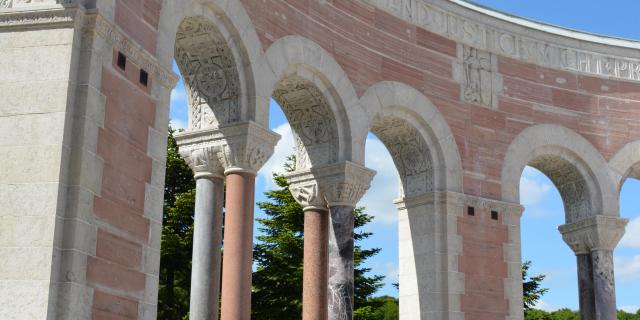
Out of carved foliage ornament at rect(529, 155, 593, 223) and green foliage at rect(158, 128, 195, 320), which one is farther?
green foliage at rect(158, 128, 195, 320)

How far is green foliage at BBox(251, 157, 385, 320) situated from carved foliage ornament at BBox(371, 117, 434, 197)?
1246 centimetres

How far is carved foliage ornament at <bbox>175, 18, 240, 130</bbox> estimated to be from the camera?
13.7 metres

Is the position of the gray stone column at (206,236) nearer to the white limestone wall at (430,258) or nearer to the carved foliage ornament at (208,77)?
the carved foliage ornament at (208,77)

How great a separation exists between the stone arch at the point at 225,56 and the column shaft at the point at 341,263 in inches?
113

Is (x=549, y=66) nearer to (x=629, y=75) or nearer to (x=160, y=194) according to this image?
(x=629, y=75)

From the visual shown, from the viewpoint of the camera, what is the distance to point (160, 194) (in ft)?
36.7

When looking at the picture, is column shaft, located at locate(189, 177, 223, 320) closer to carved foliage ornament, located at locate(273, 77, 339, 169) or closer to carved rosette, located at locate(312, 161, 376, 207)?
carved rosette, located at locate(312, 161, 376, 207)

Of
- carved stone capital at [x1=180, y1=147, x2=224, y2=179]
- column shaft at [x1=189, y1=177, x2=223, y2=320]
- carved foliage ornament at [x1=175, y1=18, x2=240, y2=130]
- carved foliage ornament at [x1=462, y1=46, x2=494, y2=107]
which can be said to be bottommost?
column shaft at [x1=189, y1=177, x2=223, y2=320]

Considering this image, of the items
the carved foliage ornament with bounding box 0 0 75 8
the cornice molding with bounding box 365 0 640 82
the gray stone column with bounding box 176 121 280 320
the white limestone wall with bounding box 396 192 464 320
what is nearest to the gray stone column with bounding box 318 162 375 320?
the gray stone column with bounding box 176 121 280 320

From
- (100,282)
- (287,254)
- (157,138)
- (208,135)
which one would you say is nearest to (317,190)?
(208,135)

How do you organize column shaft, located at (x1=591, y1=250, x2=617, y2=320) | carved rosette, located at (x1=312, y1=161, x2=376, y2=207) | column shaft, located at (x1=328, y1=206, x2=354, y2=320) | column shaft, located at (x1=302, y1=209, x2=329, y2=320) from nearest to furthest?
column shaft, located at (x1=302, y1=209, x2=329, y2=320), column shaft, located at (x1=328, y1=206, x2=354, y2=320), carved rosette, located at (x1=312, y1=161, x2=376, y2=207), column shaft, located at (x1=591, y1=250, x2=617, y2=320)

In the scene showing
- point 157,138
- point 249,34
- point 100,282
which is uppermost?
point 249,34

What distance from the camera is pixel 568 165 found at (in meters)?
20.4

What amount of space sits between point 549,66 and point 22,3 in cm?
1393
